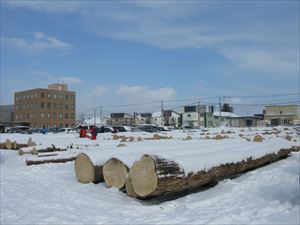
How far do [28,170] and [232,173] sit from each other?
6.59 metres

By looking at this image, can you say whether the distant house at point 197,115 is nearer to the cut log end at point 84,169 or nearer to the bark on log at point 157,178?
the cut log end at point 84,169

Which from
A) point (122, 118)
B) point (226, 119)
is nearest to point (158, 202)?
point (226, 119)

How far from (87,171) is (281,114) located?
299 feet

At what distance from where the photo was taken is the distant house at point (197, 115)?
4301 inches

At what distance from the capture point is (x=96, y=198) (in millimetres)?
8086

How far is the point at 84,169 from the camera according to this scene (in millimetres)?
9711

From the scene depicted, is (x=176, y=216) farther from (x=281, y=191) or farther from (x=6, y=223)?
(x=6, y=223)

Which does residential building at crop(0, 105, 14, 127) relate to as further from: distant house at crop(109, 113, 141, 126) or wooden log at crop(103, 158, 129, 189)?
wooden log at crop(103, 158, 129, 189)

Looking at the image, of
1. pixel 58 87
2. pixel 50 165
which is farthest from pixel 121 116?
pixel 50 165

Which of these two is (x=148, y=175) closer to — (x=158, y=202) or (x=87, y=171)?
(x=158, y=202)

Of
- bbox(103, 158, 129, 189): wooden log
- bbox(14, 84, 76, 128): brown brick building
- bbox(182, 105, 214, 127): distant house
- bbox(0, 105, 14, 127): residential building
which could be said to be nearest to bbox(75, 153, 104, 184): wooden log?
bbox(103, 158, 129, 189): wooden log

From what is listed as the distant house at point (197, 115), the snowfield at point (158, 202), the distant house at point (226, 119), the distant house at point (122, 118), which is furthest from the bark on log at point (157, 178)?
the distant house at point (122, 118)

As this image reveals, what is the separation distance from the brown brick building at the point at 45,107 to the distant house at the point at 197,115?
36.8m

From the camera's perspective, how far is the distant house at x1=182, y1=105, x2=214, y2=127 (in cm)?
10925
